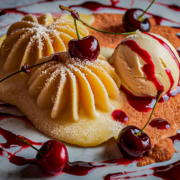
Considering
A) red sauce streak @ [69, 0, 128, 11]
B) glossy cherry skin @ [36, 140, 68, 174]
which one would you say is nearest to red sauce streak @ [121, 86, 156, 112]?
glossy cherry skin @ [36, 140, 68, 174]

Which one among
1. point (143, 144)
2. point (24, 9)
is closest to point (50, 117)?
point (143, 144)

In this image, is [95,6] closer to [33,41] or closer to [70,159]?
[33,41]

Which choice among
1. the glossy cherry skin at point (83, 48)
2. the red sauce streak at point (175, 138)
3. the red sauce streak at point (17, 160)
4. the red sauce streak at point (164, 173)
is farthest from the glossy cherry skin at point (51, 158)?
the red sauce streak at point (175, 138)

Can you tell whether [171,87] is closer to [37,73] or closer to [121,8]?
[37,73]

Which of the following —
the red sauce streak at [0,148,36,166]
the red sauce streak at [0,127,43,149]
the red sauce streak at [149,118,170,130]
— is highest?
the red sauce streak at [0,127,43,149]

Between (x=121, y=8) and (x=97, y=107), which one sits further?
(x=121, y=8)

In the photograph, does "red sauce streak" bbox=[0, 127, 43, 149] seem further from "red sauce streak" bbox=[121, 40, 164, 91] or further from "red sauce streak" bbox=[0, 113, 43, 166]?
"red sauce streak" bbox=[121, 40, 164, 91]
